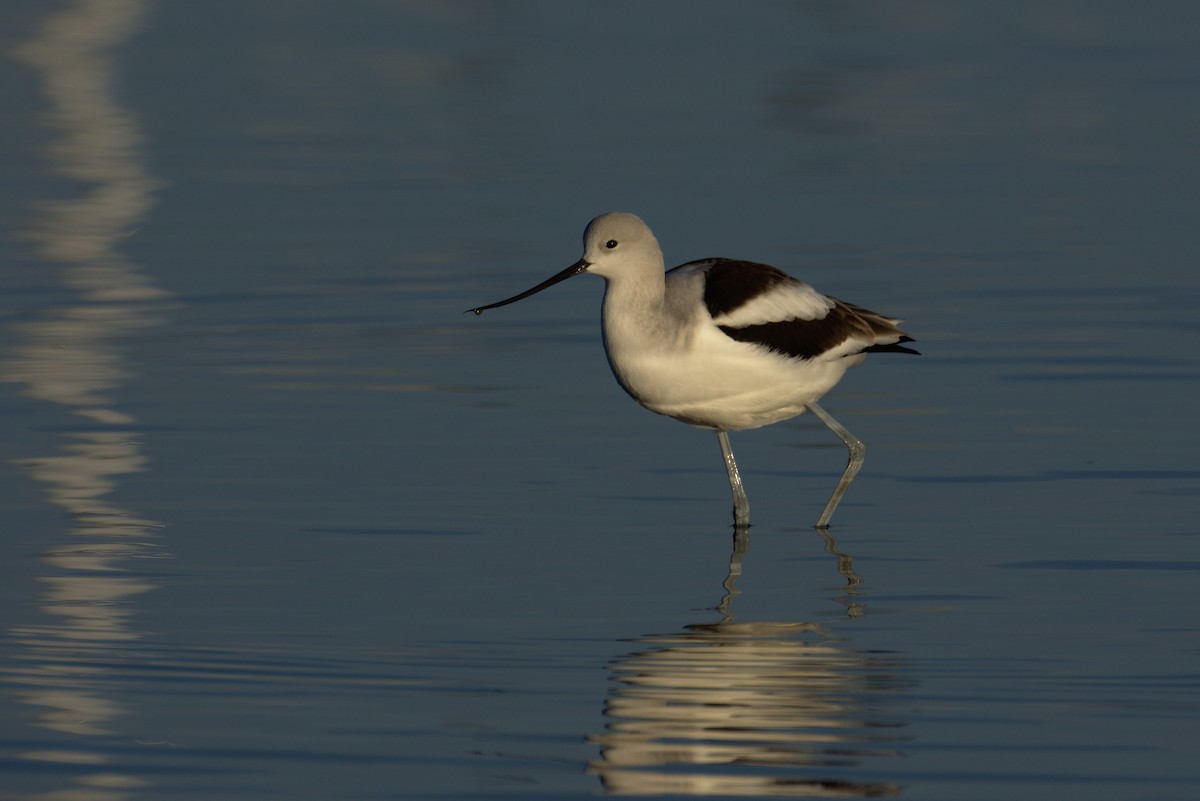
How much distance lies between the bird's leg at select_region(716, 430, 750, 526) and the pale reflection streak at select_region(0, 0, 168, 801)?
2.42 meters

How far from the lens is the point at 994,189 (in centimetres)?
1698

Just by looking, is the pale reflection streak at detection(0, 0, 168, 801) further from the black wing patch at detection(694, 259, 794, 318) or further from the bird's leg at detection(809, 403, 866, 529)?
the bird's leg at detection(809, 403, 866, 529)

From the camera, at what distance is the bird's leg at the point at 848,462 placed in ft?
31.3

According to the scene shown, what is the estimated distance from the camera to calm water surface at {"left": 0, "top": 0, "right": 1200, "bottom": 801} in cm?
676

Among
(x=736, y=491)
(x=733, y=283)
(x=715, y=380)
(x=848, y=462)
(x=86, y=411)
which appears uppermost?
(x=733, y=283)

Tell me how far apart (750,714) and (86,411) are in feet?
18.0

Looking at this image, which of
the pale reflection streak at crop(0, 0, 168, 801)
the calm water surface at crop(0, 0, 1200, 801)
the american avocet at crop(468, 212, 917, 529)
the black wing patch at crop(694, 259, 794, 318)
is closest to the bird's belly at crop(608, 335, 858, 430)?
the american avocet at crop(468, 212, 917, 529)

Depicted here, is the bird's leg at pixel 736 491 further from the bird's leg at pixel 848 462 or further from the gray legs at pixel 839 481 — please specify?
the bird's leg at pixel 848 462

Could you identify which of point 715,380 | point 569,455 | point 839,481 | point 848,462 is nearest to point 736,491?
point 715,380

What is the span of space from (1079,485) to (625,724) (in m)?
3.69

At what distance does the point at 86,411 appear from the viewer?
449 inches

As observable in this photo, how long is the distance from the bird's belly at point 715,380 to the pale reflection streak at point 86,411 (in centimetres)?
213

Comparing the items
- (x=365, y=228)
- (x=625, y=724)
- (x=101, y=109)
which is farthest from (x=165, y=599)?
(x=101, y=109)

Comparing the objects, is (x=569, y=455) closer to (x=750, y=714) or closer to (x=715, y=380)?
(x=715, y=380)
